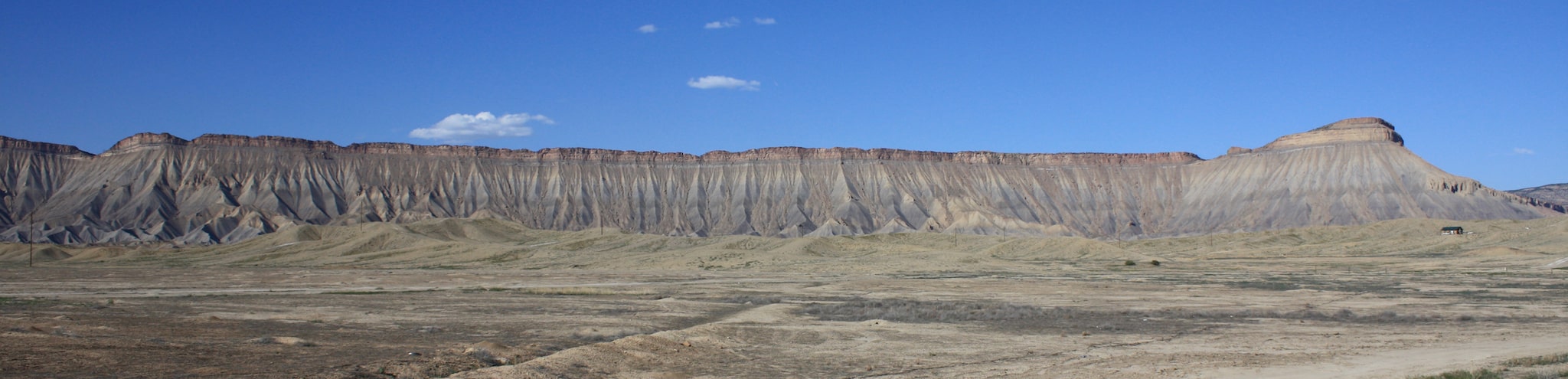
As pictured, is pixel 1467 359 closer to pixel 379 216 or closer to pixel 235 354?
pixel 235 354

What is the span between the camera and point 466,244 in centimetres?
8112

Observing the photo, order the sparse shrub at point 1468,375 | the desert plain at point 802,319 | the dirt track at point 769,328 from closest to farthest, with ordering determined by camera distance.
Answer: the sparse shrub at point 1468,375, the dirt track at point 769,328, the desert plain at point 802,319

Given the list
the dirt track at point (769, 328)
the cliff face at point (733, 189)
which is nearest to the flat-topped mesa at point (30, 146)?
the cliff face at point (733, 189)

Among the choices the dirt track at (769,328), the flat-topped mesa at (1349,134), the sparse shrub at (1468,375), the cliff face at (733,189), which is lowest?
the dirt track at (769,328)

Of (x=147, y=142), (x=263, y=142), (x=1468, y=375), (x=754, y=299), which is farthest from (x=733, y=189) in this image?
(x=1468, y=375)

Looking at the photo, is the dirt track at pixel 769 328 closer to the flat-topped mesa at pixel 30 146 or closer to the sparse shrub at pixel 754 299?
the sparse shrub at pixel 754 299

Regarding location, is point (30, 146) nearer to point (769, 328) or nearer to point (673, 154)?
point (673, 154)

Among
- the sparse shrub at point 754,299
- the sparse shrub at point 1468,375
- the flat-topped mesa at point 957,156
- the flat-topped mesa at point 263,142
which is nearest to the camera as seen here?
the sparse shrub at point 1468,375

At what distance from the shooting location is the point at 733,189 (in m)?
152

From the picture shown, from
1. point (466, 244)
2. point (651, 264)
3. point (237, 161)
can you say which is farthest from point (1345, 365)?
point (237, 161)

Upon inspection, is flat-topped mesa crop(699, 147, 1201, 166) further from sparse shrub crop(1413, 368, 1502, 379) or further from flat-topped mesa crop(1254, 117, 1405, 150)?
sparse shrub crop(1413, 368, 1502, 379)

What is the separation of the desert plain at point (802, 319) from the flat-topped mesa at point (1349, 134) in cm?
8328

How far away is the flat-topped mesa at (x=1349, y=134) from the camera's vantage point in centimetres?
14388

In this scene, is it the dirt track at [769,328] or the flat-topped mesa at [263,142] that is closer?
the dirt track at [769,328]
